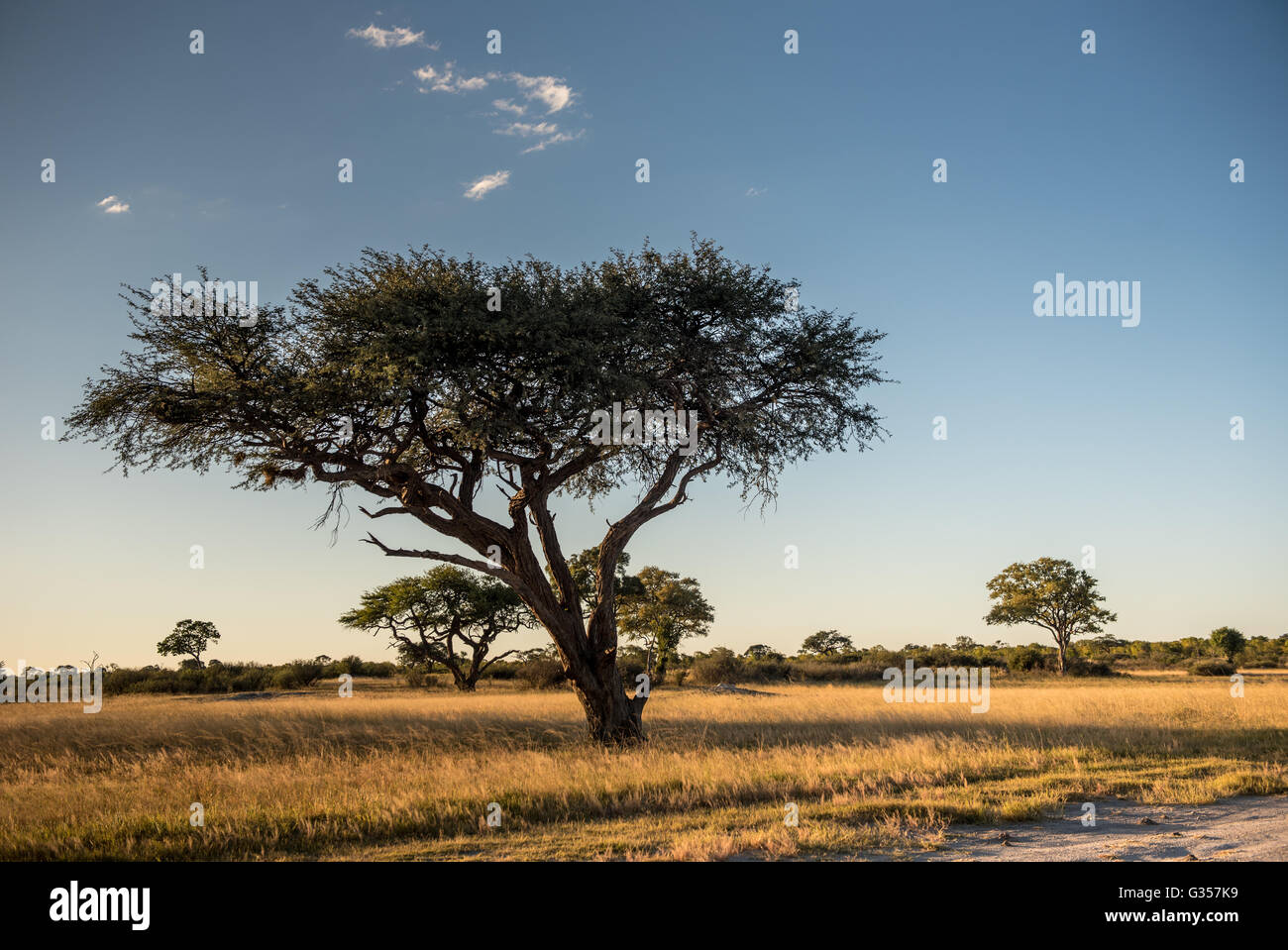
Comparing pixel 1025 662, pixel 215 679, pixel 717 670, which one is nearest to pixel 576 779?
pixel 717 670

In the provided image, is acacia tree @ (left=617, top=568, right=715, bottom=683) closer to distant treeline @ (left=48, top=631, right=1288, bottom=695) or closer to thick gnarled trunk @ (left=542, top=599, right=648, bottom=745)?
distant treeline @ (left=48, top=631, right=1288, bottom=695)

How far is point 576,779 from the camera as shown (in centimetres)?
1184

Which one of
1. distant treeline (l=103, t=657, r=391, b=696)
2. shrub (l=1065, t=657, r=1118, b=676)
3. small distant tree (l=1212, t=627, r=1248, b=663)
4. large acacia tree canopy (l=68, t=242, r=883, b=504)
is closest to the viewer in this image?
large acacia tree canopy (l=68, t=242, r=883, b=504)

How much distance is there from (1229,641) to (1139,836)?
84.0 meters

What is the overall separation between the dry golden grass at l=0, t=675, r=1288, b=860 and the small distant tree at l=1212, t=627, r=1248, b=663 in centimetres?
6455

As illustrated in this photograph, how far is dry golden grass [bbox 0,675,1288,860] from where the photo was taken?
870cm

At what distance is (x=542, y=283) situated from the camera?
712 inches

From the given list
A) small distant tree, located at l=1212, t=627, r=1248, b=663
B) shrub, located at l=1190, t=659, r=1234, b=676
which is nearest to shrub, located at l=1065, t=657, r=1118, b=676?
shrub, located at l=1190, t=659, r=1234, b=676

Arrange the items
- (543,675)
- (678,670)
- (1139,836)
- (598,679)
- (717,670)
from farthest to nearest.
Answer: (678,670)
(717,670)
(543,675)
(598,679)
(1139,836)

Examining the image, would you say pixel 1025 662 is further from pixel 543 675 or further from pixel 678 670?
pixel 543 675

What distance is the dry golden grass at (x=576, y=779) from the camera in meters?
8.70
